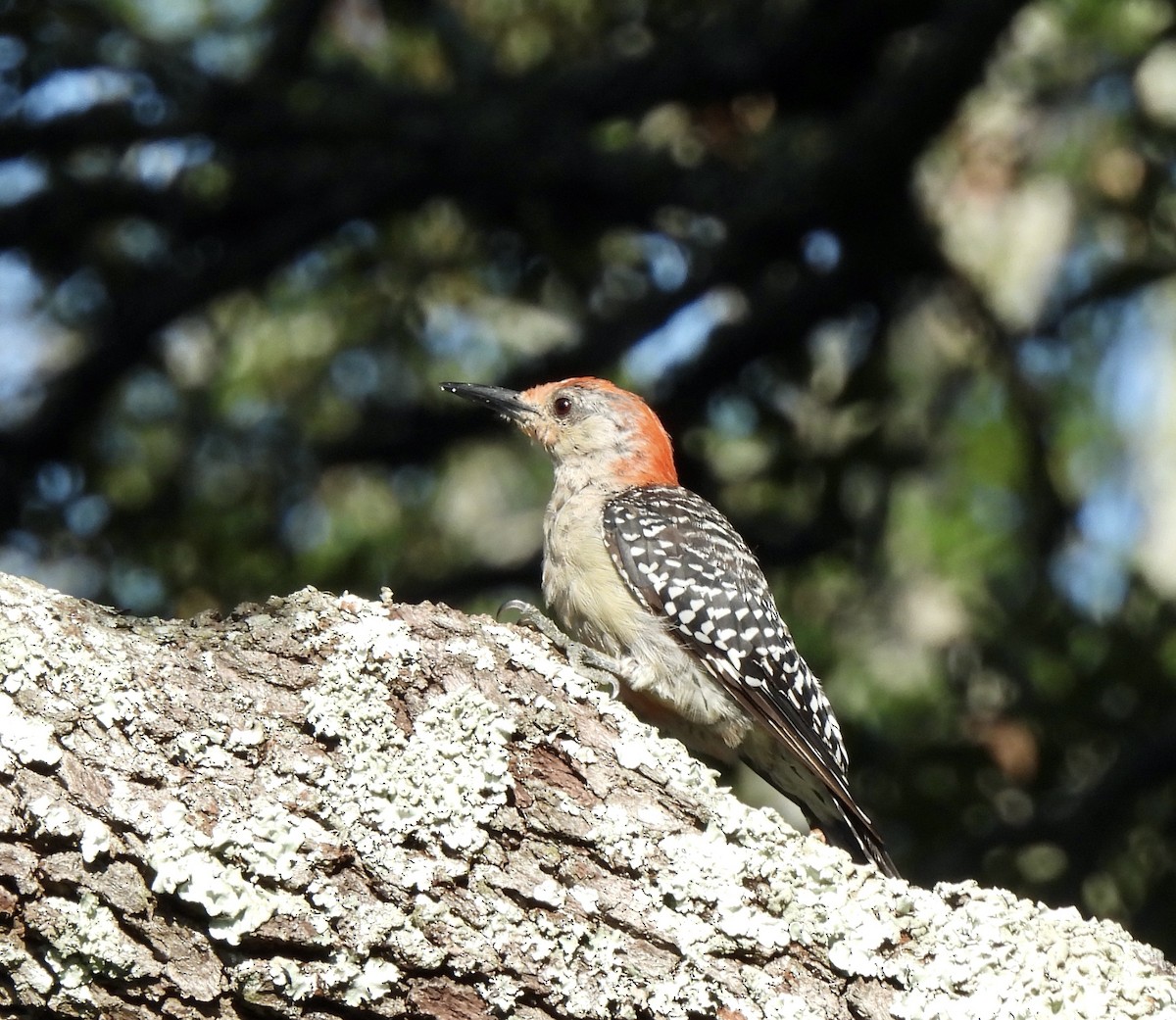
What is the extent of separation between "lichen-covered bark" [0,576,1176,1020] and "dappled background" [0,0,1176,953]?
3072mm

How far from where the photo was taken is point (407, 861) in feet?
10.2

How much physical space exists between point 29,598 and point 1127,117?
6.60 metres

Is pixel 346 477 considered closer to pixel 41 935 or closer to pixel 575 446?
pixel 575 446

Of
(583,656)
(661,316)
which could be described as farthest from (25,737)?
(661,316)

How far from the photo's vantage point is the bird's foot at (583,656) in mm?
4895

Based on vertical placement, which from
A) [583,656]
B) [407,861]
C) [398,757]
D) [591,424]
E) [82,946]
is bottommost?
[82,946]

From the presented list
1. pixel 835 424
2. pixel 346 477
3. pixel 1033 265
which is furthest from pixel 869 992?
pixel 1033 265

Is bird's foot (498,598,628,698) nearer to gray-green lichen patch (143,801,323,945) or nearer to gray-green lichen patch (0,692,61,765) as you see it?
gray-green lichen patch (143,801,323,945)

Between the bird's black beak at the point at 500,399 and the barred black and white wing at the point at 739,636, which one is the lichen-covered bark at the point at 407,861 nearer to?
the barred black and white wing at the point at 739,636

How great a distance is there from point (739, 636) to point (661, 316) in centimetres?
215

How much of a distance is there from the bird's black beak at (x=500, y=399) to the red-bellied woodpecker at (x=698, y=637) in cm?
69

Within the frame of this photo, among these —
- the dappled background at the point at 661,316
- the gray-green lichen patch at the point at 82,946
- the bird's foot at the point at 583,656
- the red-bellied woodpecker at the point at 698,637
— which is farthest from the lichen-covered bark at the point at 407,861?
the dappled background at the point at 661,316

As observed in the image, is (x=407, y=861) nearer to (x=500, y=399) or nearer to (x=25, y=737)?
(x=25, y=737)

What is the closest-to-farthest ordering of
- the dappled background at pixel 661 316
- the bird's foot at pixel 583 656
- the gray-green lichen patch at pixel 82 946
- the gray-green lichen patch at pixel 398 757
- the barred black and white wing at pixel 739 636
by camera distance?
the gray-green lichen patch at pixel 82 946
the gray-green lichen patch at pixel 398 757
the bird's foot at pixel 583 656
the barred black and white wing at pixel 739 636
the dappled background at pixel 661 316
